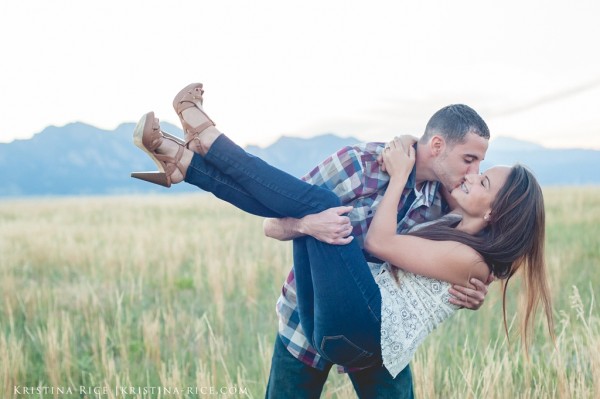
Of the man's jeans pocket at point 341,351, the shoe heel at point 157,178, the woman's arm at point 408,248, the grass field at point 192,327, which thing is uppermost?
the shoe heel at point 157,178

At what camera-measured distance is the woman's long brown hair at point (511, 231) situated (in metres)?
2.53

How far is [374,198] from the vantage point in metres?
2.64

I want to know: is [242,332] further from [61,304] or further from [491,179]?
[491,179]

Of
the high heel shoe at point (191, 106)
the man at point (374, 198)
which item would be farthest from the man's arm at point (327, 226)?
the high heel shoe at point (191, 106)

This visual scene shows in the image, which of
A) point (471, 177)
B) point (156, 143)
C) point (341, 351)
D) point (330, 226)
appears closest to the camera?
point (330, 226)

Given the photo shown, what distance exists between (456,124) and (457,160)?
177 millimetres

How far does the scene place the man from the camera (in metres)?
2.58

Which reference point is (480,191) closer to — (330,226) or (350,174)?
(350,174)

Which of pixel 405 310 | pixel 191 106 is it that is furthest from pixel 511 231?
pixel 191 106

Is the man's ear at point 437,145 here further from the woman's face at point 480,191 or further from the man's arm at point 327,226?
the man's arm at point 327,226

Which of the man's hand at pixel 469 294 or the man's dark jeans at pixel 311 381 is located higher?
the man's hand at pixel 469 294

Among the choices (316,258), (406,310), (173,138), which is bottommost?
(406,310)

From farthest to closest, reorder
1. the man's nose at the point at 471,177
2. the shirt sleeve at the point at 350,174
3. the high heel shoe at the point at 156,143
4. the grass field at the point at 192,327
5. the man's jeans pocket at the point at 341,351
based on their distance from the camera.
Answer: the grass field at the point at 192,327
the man's nose at the point at 471,177
the shirt sleeve at the point at 350,174
the high heel shoe at the point at 156,143
the man's jeans pocket at the point at 341,351

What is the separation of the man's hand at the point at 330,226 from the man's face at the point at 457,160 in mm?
657
